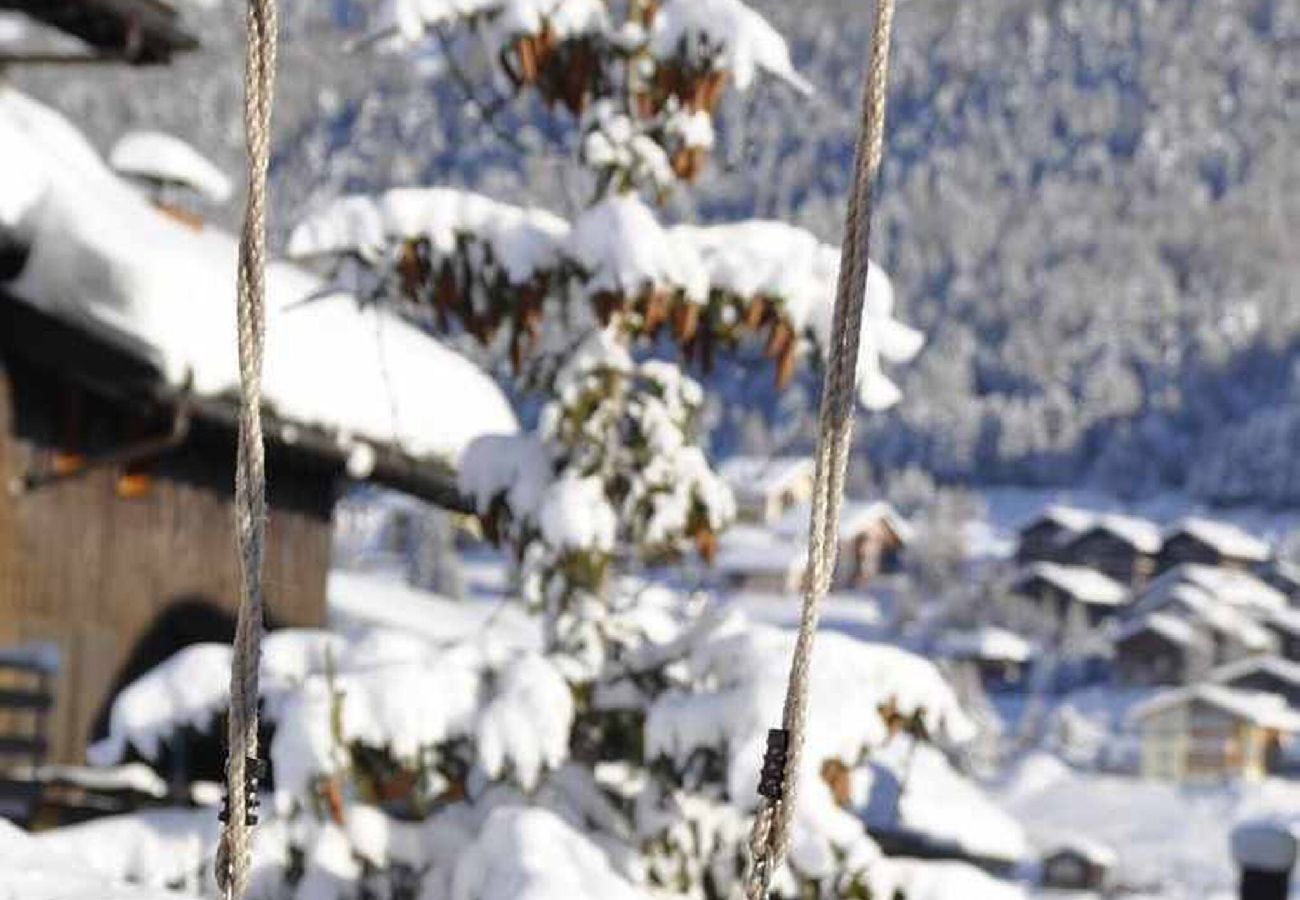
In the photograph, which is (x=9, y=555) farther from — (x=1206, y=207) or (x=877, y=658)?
(x=1206, y=207)

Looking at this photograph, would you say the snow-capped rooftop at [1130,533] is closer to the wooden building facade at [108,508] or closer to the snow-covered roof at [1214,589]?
the snow-covered roof at [1214,589]

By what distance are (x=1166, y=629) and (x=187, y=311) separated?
205 feet

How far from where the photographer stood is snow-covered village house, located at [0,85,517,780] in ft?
31.6

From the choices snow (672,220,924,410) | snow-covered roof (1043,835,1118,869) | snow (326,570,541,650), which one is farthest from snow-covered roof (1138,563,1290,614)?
snow (672,220,924,410)

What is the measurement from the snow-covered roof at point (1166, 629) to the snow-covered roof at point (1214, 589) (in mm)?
1999

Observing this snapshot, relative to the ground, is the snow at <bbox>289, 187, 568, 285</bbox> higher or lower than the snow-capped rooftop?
higher

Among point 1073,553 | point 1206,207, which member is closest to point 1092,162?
point 1206,207

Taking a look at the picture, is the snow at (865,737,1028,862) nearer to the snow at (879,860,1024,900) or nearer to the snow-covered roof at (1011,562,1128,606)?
the snow at (879,860,1024,900)

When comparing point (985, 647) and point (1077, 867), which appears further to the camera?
point (985, 647)

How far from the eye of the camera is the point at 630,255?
6355 millimetres

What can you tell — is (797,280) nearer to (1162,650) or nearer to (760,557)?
(1162,650)

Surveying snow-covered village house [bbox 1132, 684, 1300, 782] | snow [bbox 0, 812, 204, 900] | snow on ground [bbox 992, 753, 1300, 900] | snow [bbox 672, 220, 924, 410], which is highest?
snow [bbox 672, 220, 924, 410]

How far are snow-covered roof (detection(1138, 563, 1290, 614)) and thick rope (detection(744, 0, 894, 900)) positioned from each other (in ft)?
233

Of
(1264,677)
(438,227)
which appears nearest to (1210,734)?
(1264,677)
